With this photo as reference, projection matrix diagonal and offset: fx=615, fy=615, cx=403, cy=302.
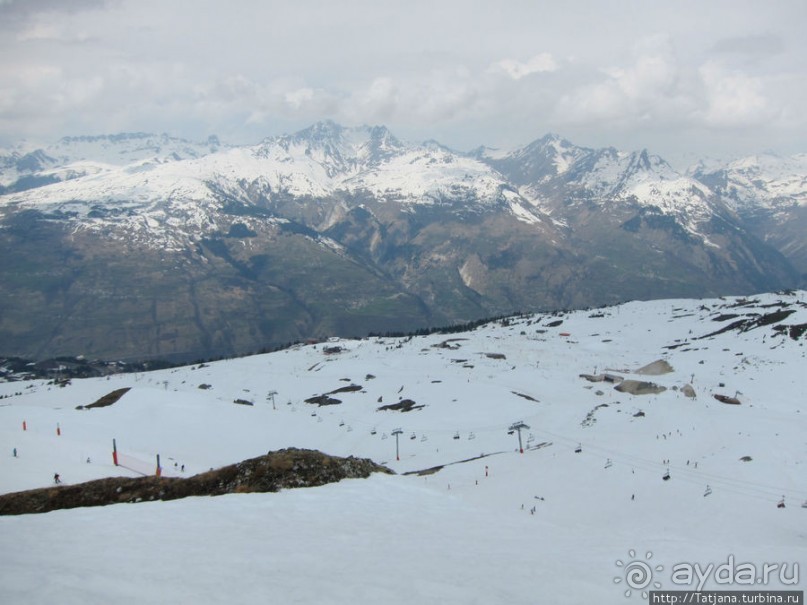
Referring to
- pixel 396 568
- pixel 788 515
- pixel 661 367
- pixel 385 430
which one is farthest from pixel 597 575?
pixel 661 367

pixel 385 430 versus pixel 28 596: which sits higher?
pixel 28 596

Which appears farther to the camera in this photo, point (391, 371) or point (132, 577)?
point (391, 371)

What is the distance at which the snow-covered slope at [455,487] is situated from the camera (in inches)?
677

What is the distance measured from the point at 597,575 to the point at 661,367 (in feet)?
260

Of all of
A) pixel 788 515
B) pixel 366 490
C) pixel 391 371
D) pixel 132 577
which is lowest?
pixel 391 371

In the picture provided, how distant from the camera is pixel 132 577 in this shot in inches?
644

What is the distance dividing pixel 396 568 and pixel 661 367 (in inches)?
3232

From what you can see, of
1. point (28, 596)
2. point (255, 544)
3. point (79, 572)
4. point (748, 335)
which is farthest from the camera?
point (748, 335)

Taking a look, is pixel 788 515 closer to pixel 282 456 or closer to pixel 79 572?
pixel 282 456

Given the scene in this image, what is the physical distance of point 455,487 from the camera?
4447 cm

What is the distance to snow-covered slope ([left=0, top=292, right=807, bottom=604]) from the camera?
17.2 metres

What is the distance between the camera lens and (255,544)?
20578mm

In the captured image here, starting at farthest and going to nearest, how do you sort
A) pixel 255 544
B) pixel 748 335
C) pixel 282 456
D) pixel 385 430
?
pixel 748 335 < pixel 385 430 < pixel 282 456 < pixel 255 544

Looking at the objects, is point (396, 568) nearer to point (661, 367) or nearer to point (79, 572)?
point (79, 572)
